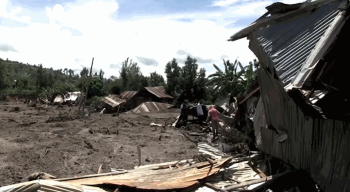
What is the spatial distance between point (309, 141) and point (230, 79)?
9.18 m

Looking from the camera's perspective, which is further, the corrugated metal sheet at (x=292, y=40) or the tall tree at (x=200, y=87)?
the tall tree at (x=200, y=87)

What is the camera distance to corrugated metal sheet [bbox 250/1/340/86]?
539cm

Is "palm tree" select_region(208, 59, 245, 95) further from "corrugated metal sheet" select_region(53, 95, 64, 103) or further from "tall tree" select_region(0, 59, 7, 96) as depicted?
"tall tree" select_region(0, 59, 7, 96)

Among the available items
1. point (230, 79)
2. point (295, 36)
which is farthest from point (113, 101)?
point (295, 36)

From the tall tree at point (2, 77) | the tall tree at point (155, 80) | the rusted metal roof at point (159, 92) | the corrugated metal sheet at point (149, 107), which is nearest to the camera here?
the corrugated metal sheet at point (149, 107)

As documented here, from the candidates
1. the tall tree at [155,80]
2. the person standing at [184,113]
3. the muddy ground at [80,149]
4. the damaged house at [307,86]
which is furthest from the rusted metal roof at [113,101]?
the damaged house at [307,86]

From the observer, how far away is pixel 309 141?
5797 mm

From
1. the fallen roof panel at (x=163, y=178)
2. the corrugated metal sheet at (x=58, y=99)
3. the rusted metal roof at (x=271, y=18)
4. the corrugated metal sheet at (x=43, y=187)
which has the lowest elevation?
the fallen roof panel at (x=163, y=178)

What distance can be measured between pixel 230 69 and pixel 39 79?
4620 cm

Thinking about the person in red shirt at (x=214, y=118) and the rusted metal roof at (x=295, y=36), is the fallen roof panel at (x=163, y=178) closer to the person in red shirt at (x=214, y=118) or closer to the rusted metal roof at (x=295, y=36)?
the rusted metal roof at (x=295, y=36)

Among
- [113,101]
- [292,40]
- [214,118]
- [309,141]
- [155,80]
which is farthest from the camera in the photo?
[155,80]

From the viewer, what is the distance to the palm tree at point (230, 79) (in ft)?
46.6

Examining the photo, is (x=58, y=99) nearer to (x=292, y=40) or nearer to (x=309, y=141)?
(x=292, y=40)

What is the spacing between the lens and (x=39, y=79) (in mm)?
53812
